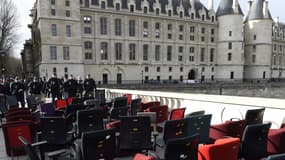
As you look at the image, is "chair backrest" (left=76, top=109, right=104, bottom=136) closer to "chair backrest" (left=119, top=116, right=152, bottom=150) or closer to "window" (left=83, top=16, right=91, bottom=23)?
"chair backrest" (left=119, top=116, right=152, bottom=150)

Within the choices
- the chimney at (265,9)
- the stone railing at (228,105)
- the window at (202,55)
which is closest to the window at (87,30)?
the window at (202,55)

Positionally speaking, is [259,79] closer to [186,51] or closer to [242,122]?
[186,51]

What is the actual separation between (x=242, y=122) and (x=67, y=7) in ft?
145

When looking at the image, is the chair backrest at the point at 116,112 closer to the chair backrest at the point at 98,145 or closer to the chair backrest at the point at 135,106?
the chair backrest at the point at 135,106

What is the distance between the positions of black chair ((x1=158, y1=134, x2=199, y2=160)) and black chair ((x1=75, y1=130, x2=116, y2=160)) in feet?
3.32

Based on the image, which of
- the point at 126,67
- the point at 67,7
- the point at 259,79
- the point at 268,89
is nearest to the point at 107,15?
the point at 67,7

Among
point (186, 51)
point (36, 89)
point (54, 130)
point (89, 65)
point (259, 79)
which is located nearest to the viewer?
point (54, 130)

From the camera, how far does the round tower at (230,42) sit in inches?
2397

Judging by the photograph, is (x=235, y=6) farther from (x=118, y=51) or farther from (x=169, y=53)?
(x=118, y=51)

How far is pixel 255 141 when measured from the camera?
359 centimetres

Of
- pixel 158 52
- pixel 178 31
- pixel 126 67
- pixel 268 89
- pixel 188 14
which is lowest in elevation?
pixel 268 89

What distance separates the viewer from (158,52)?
2215 inches

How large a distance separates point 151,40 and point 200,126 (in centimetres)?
5149

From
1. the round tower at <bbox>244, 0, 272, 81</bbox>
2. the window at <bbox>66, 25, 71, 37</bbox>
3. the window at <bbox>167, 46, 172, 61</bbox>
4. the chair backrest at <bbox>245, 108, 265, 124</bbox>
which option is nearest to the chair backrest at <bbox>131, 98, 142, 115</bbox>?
the chair backrest at <bbox>245, 108, 265, 124</bbox>
